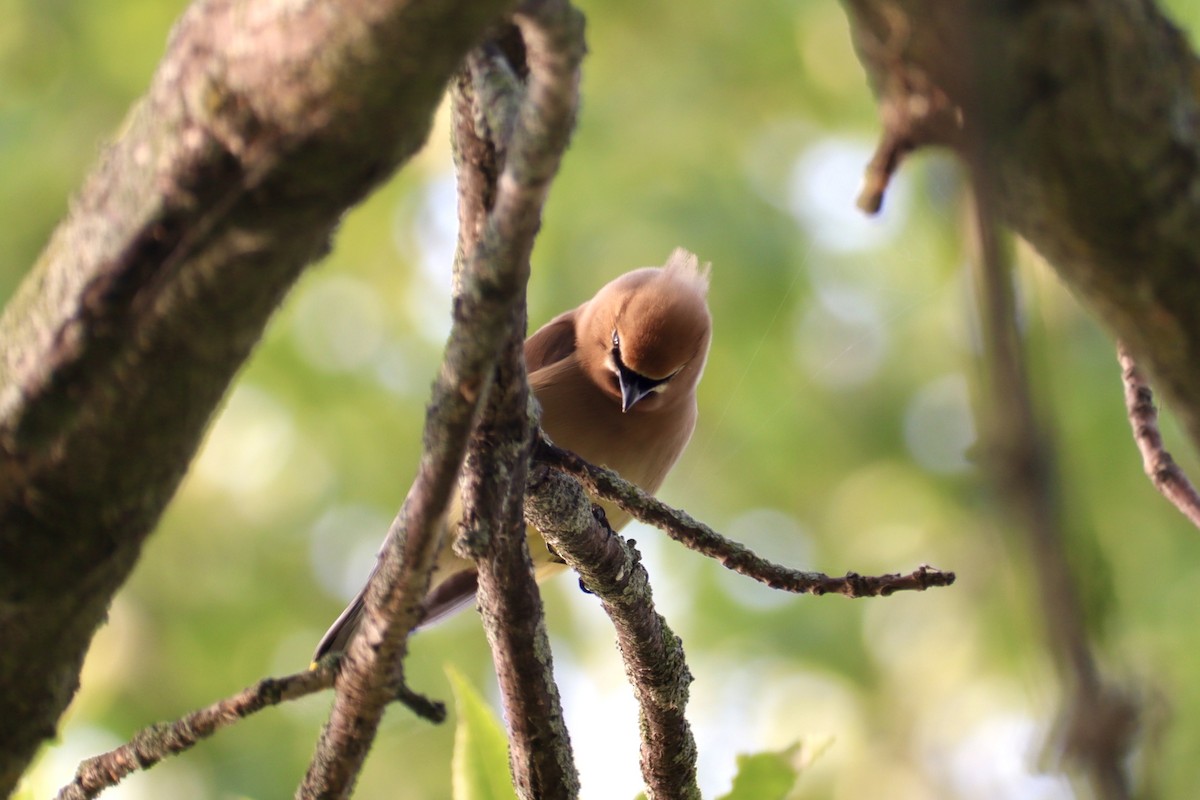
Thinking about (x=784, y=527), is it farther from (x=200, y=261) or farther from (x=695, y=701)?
(x=200, y=261)

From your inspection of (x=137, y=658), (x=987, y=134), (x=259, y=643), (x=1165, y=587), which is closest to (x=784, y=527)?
(x=1165, y=587)

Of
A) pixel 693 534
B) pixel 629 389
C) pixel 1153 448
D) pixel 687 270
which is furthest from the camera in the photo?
pixel 687 270

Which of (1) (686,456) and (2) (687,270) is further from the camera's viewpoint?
(1) (686,456)

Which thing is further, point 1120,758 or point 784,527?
point 784,527

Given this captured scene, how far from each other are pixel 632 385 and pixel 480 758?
73.0 inches

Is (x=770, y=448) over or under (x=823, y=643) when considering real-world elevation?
over

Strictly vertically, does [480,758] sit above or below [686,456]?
below

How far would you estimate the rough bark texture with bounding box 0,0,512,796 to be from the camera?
Answer: 1.25m

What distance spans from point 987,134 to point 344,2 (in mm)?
690

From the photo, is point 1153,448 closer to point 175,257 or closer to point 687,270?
point 175,257

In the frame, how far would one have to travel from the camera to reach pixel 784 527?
666cm

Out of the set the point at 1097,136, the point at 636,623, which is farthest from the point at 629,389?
the point at 1097,136

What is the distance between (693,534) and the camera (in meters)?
2.12

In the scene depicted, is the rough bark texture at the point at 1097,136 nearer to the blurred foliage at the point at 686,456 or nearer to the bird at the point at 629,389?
the bird at the point at 629,389
